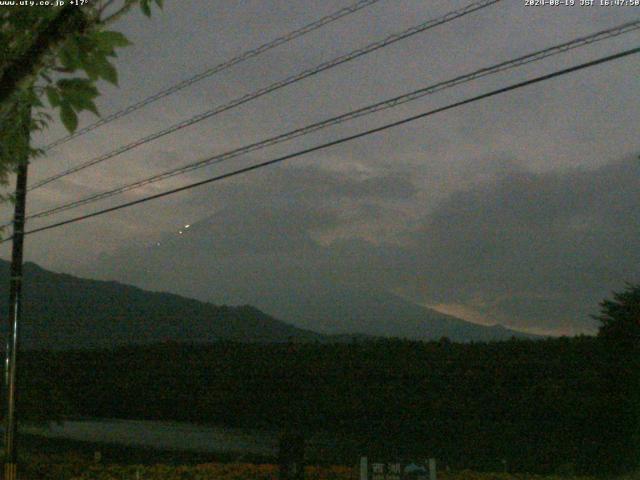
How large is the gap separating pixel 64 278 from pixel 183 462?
367ft

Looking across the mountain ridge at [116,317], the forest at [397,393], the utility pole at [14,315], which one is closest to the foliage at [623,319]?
the forest at [397,393]

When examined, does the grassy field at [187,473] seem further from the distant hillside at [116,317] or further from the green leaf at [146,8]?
the distant hillside at [116,317]

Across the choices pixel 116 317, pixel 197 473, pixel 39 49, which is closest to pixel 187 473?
pixel 197 473

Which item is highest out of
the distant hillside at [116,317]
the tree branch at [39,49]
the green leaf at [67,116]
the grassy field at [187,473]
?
the distant hillside at [116,317]

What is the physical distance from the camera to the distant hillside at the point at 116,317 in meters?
89.3

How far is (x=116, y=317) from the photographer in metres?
106

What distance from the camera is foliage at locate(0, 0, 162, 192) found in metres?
3.55

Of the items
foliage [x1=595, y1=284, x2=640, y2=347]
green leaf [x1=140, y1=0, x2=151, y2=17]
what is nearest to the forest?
foliage [x1=595, y1=284, x2=640, y2=347]

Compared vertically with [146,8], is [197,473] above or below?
below

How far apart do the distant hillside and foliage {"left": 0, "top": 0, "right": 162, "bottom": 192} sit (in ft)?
246

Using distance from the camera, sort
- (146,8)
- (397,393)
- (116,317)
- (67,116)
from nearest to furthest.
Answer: (67,116), (146,8), (397,393), (116,317)

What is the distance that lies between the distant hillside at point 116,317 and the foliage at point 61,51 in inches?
2947

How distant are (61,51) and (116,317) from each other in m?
105

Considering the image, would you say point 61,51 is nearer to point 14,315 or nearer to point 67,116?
point 67,116
